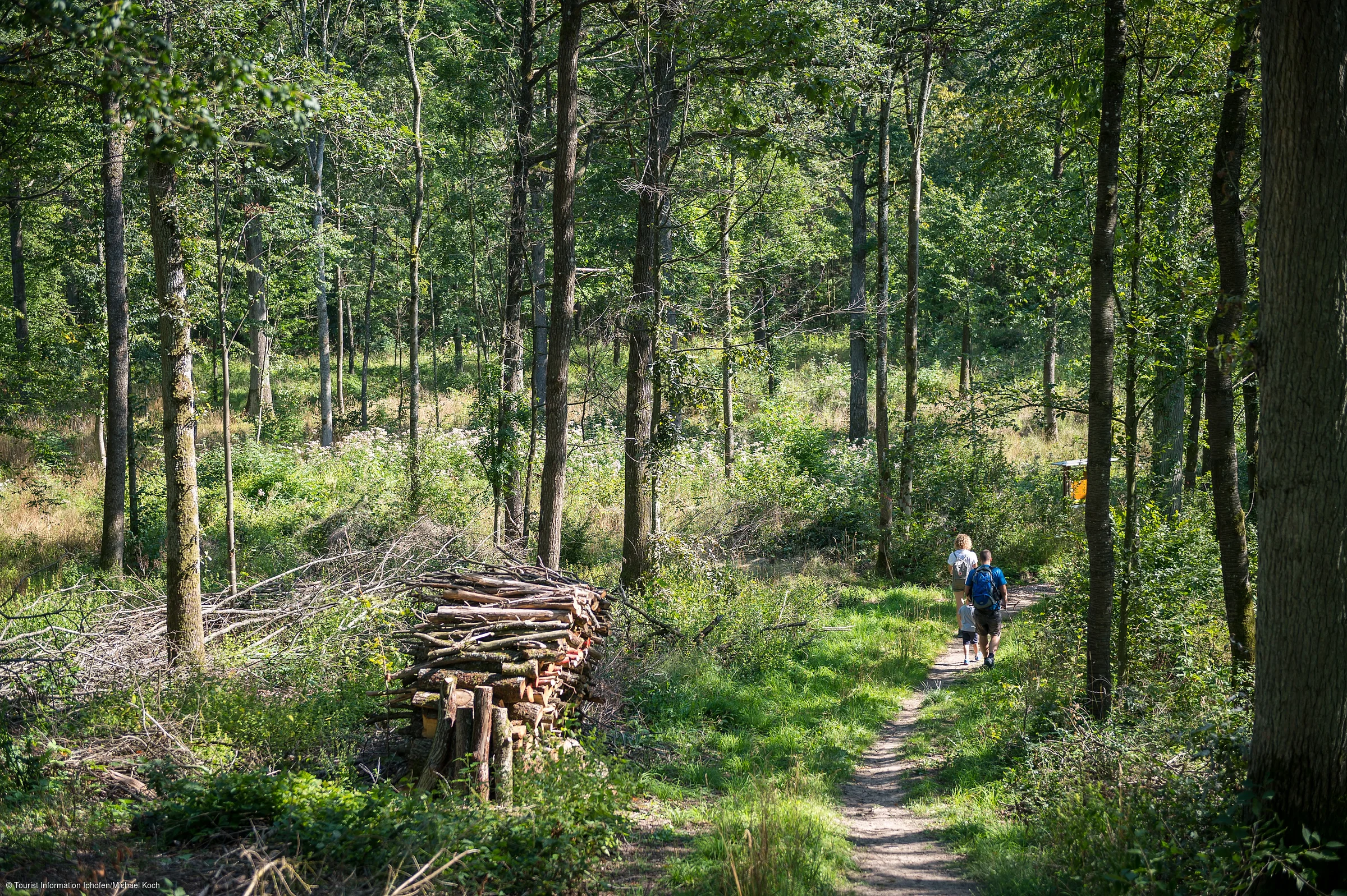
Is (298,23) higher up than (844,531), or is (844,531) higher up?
(298,23)

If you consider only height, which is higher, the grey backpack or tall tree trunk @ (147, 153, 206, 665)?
tall tree trunk @ (147, 153, 206, 665)

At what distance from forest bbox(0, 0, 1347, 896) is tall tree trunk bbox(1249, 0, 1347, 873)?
0.06 feet

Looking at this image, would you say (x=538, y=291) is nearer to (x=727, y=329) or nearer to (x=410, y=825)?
(x=727, y=329)

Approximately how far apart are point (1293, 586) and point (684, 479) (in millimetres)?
14795

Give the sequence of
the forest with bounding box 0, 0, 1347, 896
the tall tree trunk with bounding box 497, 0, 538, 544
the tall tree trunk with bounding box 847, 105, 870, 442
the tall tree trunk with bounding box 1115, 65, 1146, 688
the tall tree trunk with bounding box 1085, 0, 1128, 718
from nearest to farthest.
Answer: the forest with bounding box 0, 0, 1347, 896
the tall tree trunk with bounding box 1085, 0, 1128, 718
the tall tree trunk with bounding box 1115, 65, 1146, 688
the tall tree trunk with bounding box 497, 0, 538, 544
the tall tree trunk with bounding box 847, 105, 870, 442

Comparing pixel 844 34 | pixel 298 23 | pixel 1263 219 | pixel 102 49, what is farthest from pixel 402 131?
pixel 298 23

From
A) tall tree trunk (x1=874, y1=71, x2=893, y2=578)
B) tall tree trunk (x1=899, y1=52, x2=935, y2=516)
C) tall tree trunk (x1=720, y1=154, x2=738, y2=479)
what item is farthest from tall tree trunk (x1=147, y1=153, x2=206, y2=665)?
tall tree trunk (x1=874, y1=71, x2=893, y2=578)

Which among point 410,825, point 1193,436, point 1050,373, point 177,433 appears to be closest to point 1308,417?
point 410,825

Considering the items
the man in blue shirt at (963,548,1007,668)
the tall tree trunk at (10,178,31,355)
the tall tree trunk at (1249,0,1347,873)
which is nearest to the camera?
the tall tree trunk at (1249,0,1347,873)

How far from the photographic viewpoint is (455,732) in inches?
260

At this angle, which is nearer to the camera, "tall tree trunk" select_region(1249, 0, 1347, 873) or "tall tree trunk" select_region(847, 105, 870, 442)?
"tall tree trunk" select_region(1249, 0, 1347, 873)

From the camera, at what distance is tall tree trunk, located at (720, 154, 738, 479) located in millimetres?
12812

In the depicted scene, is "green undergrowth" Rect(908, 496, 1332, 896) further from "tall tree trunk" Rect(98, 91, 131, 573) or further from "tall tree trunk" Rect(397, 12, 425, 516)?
"tall tree trunk" Rect(98, 91, 131, 573)

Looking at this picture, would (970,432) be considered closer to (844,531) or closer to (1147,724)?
(1147,724)
